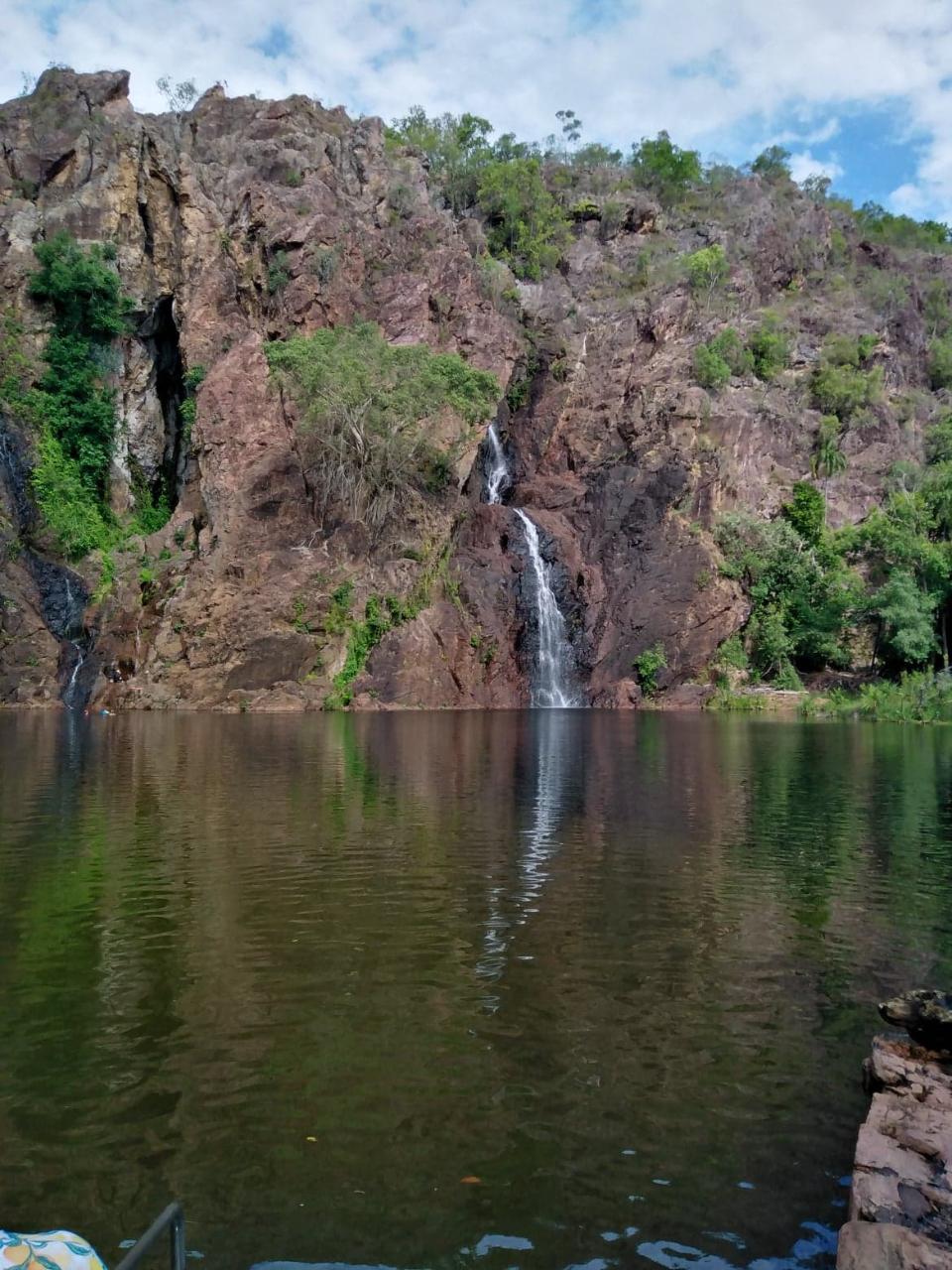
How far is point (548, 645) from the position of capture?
54438mm

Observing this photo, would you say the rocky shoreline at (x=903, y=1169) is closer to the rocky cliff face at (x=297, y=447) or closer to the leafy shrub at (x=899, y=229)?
the rocky cliff face at (x=297, y=447)

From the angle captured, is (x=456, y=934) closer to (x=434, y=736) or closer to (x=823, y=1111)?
(x=823, y=1111)

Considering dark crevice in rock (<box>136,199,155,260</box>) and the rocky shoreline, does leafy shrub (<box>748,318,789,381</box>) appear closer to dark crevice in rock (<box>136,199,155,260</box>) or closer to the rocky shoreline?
dark crevice in rock (<box>136,199,155,260</box>)

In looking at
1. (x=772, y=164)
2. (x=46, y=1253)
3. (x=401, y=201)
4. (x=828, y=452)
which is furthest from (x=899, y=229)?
(x=46, y=1253)

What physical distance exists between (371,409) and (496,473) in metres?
12.9

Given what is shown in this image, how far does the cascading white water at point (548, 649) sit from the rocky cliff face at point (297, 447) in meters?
0.68

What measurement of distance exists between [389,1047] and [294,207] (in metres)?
61.2

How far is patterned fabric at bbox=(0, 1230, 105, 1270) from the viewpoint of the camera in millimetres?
3273

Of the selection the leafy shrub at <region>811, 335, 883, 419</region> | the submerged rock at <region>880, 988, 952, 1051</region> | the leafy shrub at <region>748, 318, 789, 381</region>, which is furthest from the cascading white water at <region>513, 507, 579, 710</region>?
the submerged rock at <region>880, 988, 952, 1051</region>

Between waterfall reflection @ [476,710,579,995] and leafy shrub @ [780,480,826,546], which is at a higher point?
leafy shrub @ [780,480,826,546]

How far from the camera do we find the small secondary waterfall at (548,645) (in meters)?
53.9

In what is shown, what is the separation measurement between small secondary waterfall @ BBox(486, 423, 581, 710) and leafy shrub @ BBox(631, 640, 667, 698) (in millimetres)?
3789

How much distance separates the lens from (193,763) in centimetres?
2427

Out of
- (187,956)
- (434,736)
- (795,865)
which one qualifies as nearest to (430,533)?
(434,736)
